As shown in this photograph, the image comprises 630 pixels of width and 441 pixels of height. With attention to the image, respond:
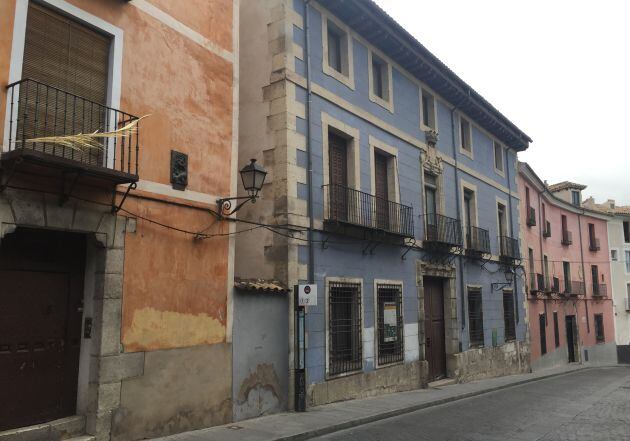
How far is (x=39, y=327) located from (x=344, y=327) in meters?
6.47

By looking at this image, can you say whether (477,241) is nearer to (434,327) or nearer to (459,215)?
(459,215)

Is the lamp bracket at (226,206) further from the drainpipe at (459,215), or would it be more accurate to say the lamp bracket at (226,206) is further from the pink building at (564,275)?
the pink building at (564,275)

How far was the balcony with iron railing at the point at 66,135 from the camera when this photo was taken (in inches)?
239

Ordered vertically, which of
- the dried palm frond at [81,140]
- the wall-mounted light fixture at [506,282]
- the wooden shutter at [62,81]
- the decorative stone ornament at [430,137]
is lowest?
the wall-mounted light fixture at [506,282]

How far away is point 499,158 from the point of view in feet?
71.9

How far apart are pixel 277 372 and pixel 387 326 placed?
4.12m

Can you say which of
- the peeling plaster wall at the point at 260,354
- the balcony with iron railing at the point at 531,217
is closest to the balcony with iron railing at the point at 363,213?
the peeling plaster wall at the point at 260,354

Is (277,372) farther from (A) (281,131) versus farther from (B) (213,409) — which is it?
(A) (281,131)

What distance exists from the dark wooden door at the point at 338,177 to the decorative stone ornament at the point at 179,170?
3.87 metres

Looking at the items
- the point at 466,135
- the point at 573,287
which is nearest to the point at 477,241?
the point at 466,135

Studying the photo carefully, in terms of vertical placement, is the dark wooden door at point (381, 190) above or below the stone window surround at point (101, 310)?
above

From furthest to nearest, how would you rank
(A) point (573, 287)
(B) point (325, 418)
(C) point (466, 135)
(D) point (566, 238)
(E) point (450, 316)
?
(D) point (566, 238)
(A) point (573, 287)
(C) point (466, 135)
(E) point (450, 316)
(B) point (325, 418)

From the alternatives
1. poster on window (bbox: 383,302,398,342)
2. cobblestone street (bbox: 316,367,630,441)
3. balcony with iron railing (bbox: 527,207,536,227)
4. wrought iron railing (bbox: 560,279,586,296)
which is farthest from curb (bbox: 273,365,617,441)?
wrought iron railing (bbox: 560,279,586,296)

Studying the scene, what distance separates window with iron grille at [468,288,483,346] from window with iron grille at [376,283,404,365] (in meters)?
4.78
